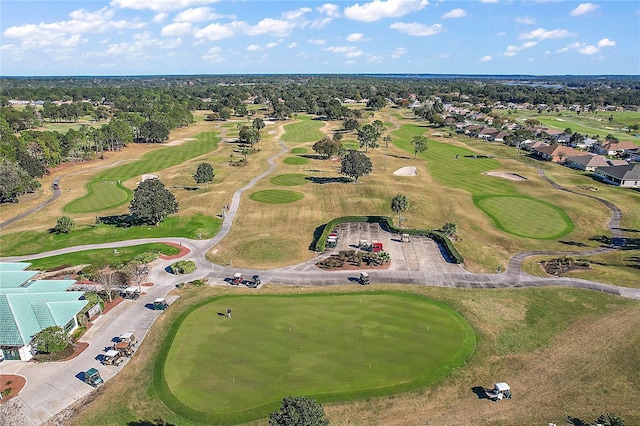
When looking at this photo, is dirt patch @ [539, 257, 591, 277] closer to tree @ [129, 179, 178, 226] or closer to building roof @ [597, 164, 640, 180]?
building roof @ [597, 164, 640, 180]

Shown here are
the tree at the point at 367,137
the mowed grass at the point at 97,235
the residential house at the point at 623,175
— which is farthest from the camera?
the tree at the point at 367,137

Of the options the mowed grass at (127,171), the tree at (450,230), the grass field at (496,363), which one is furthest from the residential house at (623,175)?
the mowed grass at (127,171)

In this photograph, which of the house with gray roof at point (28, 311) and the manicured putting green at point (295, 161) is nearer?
the house with gray roof at point (28, 311)

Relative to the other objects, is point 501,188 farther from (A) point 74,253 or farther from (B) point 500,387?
(A) point 74,253

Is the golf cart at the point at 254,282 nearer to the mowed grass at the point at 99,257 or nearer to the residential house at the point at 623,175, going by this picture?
the mowed grass at the point at 99,257

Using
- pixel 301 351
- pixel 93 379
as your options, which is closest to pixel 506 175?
pixel 301 351

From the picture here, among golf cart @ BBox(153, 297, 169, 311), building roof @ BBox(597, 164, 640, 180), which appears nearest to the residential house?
building roof @ BBox(597, 164, 640, 180)

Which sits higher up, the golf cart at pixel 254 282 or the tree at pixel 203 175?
the tree at pixel 203 175

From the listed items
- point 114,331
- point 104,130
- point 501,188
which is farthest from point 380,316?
point 104,130
